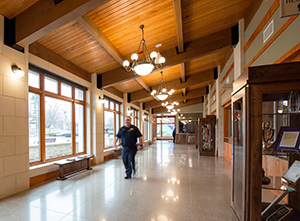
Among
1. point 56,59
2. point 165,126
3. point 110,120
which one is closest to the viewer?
point 56,59

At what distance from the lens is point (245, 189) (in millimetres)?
1716

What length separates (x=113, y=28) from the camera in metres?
4.48

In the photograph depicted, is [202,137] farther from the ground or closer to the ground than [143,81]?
closer to the ground

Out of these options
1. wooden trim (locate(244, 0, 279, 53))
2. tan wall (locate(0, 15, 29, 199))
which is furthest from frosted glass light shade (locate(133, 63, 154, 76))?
tan wall (locate(0, 15, 29, 199))

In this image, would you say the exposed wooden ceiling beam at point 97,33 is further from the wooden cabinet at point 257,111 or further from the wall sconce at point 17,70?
the wooden cabinet at point 257,111

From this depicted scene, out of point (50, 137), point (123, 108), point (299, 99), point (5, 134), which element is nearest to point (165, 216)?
point (299, 99)

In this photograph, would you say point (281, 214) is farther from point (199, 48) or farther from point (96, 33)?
point (199, 48)

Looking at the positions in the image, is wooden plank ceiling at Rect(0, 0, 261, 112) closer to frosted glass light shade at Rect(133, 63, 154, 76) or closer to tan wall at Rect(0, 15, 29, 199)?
tan wall at Rect(0, 15, 29, 199)

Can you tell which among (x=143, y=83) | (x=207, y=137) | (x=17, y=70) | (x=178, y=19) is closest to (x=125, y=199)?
(x=17, y=70)

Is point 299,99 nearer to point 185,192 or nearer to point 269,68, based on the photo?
point 269,68

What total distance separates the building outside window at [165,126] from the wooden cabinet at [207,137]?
10571 millimetres

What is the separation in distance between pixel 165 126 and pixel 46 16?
1756 centimetres

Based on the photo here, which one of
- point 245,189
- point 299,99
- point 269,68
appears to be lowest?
point 245,189

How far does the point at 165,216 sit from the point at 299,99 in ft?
7.69
